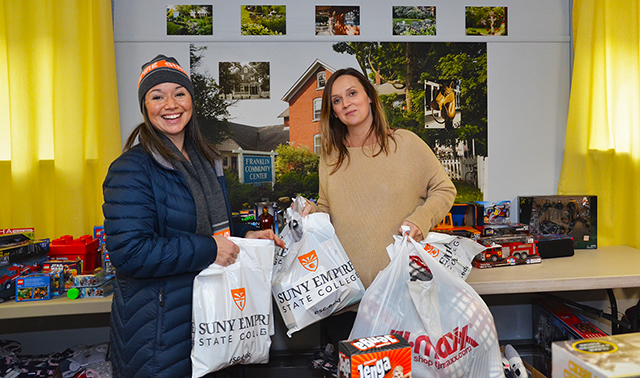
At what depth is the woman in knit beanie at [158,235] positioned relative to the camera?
3.82ft

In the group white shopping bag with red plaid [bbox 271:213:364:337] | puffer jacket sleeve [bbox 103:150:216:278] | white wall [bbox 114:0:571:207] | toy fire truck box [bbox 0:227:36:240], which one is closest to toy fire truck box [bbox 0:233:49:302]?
toy fire truck box [bbox 0:227:36:240]

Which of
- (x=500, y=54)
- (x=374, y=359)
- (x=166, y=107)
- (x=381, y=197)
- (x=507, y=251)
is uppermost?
(x=500, y=54)

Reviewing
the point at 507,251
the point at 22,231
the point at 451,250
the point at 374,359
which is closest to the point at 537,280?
the point at 507,251

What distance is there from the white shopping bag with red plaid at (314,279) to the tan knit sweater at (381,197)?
73mm

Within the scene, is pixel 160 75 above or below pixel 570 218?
above

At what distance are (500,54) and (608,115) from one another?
2.33 ft

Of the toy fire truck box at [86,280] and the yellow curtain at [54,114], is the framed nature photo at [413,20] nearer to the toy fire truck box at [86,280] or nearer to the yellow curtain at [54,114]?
the yellow curtain at [54,114]

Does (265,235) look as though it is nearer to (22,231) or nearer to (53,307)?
(53,307)

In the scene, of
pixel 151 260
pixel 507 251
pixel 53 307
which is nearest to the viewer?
pixel 151 260

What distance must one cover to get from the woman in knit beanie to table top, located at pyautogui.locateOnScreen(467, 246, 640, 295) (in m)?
1.17

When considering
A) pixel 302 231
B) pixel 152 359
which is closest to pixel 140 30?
pixel 302 231

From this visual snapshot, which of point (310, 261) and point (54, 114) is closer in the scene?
point (310, 261)

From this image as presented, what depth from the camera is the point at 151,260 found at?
3.79 ft

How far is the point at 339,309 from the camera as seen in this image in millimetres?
1557
